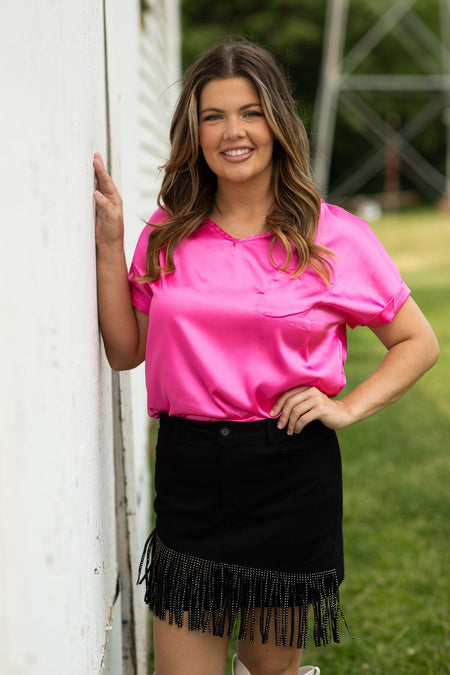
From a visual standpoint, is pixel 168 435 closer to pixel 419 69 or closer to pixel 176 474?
pixel 176 474

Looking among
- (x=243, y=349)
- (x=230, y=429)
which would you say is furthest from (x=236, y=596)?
(x=243, y=349)

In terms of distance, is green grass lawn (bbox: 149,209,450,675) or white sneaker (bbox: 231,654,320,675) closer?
white sneaker (bbox: 231,654,320,675)

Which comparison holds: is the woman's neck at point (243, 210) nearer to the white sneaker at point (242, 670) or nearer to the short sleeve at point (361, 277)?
the short sleeve at point (361, 277)

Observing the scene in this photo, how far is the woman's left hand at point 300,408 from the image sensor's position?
81.7 inches

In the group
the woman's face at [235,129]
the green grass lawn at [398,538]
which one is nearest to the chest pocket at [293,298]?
the woman's face at [235,129]

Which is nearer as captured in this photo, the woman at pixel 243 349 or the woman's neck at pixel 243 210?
the woman at pixel 243 349

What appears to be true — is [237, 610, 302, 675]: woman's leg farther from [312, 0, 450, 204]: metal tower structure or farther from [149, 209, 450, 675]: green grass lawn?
[312, 0, 450, 204]: metal tower structure

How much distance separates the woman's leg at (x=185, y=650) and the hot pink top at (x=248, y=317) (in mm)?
540

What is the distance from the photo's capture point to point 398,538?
4.54 metres

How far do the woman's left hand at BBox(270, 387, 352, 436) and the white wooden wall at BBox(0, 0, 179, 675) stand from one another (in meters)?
0.43

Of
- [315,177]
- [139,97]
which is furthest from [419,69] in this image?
[315,177]

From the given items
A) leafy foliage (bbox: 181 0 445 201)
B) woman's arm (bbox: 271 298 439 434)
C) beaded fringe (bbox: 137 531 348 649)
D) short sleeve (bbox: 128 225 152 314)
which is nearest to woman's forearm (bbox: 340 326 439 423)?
woman's arm (bbox: 271 298 439 434)

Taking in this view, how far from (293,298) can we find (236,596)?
72 cm

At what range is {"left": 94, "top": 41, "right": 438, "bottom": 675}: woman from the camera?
6.73 feet
